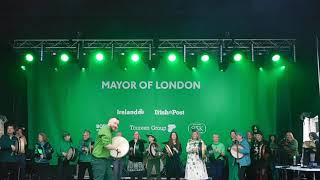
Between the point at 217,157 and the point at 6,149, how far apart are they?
582cm

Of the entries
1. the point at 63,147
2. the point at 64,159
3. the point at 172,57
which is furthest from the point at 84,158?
the point at 172,57

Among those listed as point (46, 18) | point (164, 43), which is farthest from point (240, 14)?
point (46, 18)

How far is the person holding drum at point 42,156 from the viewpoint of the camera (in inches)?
507

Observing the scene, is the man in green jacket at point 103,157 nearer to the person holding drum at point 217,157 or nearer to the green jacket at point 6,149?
the green jacket at point 6,149

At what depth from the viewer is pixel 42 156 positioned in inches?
508

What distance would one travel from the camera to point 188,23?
1281 centimetres

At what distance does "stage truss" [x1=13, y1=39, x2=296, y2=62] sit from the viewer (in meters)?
13.7

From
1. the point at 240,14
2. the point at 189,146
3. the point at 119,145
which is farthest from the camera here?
the point at 189,146

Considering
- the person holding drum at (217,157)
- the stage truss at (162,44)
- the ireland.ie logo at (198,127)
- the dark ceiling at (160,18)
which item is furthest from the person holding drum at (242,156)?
the dark ceiling at (160,18)

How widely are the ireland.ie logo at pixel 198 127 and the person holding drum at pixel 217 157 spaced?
1275mm

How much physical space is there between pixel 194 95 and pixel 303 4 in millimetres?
5106

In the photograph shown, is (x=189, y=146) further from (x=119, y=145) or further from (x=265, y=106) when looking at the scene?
(x=265, y=106)

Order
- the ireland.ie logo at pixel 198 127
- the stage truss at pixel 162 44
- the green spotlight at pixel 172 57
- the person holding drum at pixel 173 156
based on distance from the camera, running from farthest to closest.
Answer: the ireland.ie logo at pixel 198 127, the green spotlight at pixel 172 57, the stage truss at pixel 162 44, the person holding drum at pixel 173 156

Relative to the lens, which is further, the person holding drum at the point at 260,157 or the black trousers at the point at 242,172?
the person holding drum at the point at 260,157
